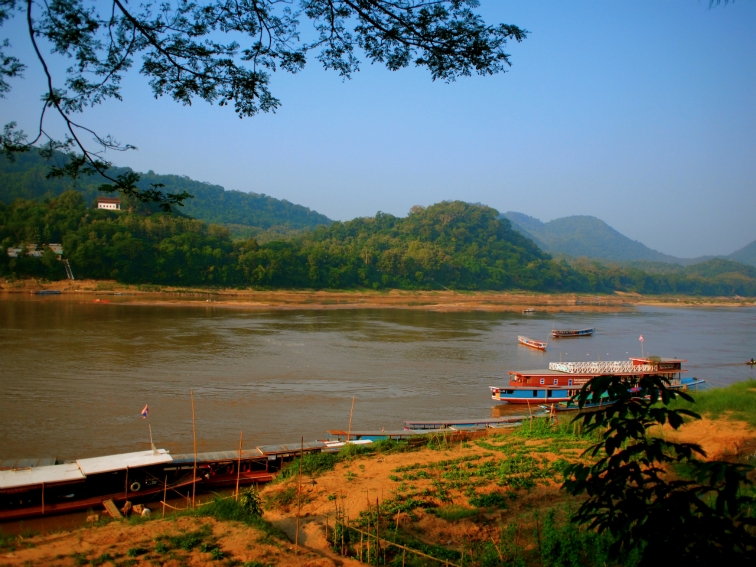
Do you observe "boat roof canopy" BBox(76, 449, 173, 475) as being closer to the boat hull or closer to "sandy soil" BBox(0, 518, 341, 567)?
"sandy soil" BBox(0, 518, 341, 567)

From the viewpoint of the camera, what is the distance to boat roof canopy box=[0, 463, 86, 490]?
1065 centimetres

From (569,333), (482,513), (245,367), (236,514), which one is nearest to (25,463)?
(236,514)

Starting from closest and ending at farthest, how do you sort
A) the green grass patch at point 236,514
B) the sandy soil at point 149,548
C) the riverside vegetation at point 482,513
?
the riverside vegetation at point 482,513 < the sandy soil at point 149,548 < the green grass patch at point 236,514

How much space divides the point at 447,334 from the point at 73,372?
25.4 m

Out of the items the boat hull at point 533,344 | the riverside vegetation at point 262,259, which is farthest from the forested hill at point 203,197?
the boat hull at point 533,344

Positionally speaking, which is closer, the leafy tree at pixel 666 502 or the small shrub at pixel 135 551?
the leafy tree at pixel 666 502

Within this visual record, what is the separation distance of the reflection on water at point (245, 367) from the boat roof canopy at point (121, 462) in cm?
327

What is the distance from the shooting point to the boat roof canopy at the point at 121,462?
37.1 feet

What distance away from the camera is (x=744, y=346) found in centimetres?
4106

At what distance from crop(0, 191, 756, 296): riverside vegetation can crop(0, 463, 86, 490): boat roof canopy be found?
21476 mm

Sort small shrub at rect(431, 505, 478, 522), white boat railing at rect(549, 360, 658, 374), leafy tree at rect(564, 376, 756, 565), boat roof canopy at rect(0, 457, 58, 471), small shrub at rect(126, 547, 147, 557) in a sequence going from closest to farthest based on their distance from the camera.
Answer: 1. leafy tree at rect(564, 376, 756, 565)
2. small shrub at rect(126, 547, 147, 557)
3. small shrub at rect(431, 505, 478, 522)
4. boat roof canopy at rect(0, 457, 58, 471)
5. white boat railing at rect(549, 360, 658, 374)

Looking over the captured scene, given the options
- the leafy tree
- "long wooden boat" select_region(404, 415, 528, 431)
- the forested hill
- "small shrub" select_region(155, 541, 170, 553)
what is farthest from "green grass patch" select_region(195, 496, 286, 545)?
the forested hill

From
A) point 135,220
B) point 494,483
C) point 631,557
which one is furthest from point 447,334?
point 135,220

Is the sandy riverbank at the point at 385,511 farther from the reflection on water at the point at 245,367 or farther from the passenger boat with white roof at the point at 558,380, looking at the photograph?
the passenger boat with white roof at the point at 558,380
